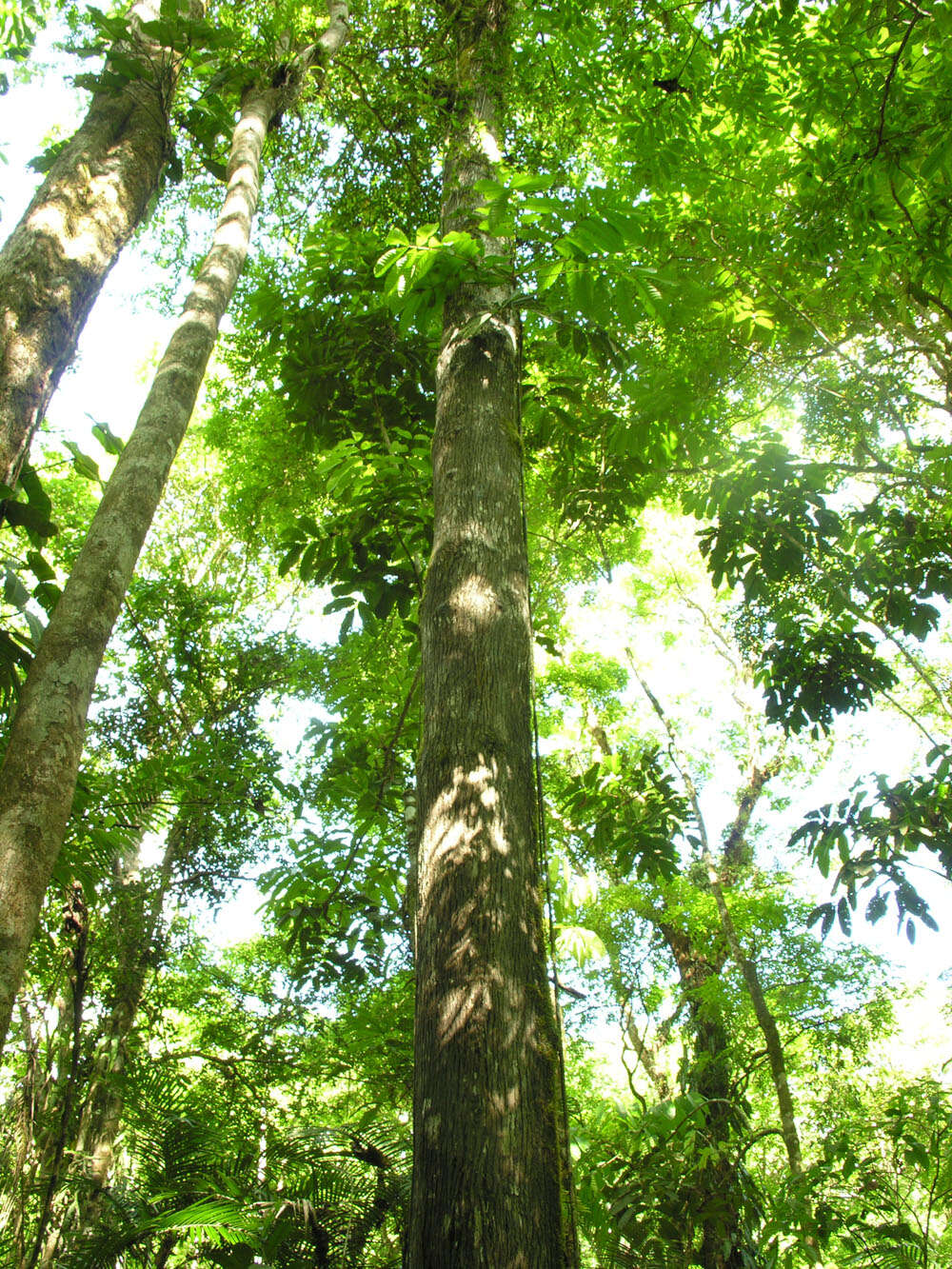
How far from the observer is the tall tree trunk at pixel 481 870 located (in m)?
1.52

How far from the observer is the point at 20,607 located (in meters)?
2.53

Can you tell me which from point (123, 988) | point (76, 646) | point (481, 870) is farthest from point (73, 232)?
point (123, 988)

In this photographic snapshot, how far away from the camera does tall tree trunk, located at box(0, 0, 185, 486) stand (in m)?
2.65

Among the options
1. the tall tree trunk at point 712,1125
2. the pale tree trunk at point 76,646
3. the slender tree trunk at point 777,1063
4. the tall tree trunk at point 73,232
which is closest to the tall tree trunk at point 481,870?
the pale tree trunk at point 76,646

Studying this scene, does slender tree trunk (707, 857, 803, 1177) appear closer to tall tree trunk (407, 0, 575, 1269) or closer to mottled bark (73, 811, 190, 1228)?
tall tree trunk (407, 0, 575, 1269)

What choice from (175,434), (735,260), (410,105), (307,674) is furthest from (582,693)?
(175,434)

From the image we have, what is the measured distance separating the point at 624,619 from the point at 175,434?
9.76 m

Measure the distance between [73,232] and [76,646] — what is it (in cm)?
191

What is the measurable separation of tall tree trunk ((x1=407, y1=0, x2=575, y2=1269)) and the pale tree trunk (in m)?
0.99

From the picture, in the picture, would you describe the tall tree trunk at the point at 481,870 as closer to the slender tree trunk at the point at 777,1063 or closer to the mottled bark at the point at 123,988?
the mottled bark at the point at 123,988

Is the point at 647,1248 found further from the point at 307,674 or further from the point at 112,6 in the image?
the point at 112,6

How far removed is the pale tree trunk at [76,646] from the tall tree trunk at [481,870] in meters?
0.99

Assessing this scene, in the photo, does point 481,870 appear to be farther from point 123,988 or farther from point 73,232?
point 123,988

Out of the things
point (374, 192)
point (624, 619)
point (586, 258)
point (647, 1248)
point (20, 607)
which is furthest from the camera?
point (624, 619)
